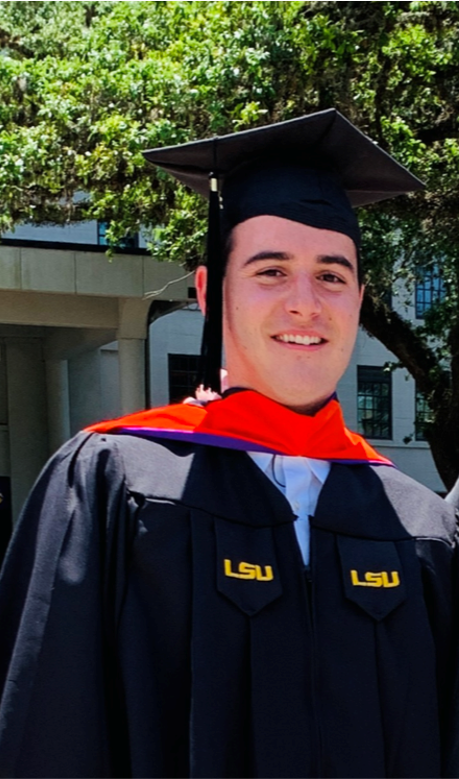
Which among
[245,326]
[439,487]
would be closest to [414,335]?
[439,487]

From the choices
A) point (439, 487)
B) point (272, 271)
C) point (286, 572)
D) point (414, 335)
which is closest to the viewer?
point (286, 572)

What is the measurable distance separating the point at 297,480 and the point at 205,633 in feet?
1.47

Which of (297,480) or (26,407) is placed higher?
(297,480)

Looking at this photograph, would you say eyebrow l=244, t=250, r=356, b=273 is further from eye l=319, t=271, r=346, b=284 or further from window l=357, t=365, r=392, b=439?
window l=357, t=365, r=392, b=439

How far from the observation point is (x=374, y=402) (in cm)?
2328

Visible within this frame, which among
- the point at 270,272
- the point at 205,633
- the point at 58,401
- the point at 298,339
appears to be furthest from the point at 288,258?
the point at 58,401

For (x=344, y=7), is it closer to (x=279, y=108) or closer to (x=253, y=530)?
(x=279, y=108)

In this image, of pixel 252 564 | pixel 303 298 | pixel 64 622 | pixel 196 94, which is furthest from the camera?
pixel 196 94

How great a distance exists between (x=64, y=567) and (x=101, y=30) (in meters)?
9.26

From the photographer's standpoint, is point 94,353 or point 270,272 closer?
point 270,272

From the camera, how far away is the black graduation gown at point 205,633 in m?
2.27

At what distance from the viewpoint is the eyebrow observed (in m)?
2.61

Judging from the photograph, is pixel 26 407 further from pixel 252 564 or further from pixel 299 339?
pixel 252 564

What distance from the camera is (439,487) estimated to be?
23266 millimetres
